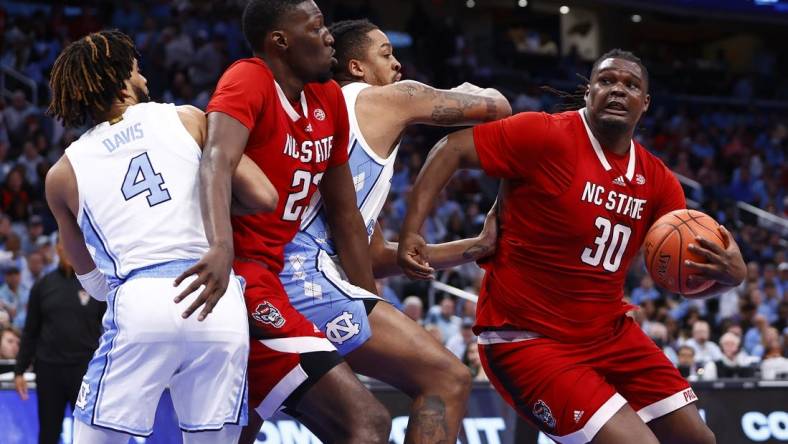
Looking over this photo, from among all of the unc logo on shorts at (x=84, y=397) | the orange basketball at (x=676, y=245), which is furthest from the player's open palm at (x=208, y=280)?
the orange basketball at (x=676, y=245)

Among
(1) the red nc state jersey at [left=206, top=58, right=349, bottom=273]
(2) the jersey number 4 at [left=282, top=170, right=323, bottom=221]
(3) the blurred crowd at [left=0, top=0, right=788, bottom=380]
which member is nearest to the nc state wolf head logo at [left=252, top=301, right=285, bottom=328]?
(1) the red nc state jersey at [left=206, top=58, right=349, bottom=273]

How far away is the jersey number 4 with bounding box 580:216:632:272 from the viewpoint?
468 cm

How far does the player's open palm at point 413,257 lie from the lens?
4.43 m

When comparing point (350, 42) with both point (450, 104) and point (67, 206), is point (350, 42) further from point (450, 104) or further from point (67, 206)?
point (67, 206)

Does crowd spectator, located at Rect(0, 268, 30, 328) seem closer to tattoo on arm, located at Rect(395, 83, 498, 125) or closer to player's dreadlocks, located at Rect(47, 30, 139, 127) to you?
tattoo on arm, located at Rect(395, 83, 498, 125)

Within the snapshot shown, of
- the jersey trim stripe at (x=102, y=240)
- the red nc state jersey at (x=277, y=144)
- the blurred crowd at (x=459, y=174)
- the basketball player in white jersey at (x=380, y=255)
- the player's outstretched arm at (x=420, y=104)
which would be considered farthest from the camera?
the blurred crowd at (x=459, y=174)

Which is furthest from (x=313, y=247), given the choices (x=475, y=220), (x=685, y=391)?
(x=475, y=220)

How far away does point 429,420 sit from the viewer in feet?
12.6

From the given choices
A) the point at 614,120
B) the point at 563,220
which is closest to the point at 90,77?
the point at 563,220

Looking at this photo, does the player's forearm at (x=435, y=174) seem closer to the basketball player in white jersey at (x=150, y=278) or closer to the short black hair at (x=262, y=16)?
the short black hair at (x=262, y=16)

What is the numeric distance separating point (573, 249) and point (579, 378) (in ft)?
1.74

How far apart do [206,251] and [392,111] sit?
1.23 meters

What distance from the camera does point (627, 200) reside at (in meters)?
4.70

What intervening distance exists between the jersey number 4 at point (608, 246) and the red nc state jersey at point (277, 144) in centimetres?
123
